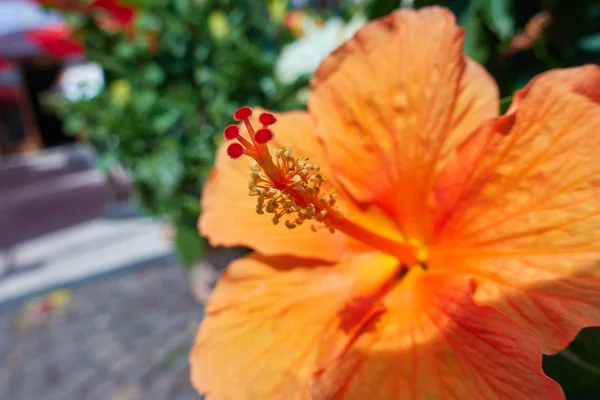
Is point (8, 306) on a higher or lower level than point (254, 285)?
lower

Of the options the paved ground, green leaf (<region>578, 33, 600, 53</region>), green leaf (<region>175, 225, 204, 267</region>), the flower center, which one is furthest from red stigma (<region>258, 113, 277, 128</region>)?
the paved ground

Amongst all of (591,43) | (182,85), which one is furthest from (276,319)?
(182,85)

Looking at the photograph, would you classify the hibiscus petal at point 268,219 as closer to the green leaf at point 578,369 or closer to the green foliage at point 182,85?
the green leaf at point 578,369

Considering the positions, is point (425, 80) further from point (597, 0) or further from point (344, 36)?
point (344, 36)

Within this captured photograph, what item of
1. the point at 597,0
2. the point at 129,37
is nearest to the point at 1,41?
the point at 129,37

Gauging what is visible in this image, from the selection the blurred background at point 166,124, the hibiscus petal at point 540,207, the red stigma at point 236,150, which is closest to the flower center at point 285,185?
the red stigma at point 236,150
